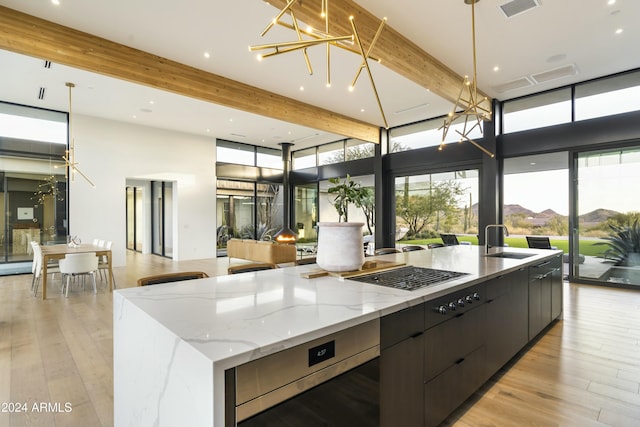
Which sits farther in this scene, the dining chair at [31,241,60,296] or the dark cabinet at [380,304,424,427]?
the dining chair at [31,241,60,296]

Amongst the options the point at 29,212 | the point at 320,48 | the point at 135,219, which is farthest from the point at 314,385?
the point at 135,219

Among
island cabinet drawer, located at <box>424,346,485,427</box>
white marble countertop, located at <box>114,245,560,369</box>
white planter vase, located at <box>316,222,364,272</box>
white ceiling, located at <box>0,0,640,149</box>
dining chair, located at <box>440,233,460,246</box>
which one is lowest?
island cabinet drawer, located at <box>424,346,485,427</box>

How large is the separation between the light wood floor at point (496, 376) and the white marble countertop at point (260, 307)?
0.93m

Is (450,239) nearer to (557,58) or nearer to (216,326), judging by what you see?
(557,58)

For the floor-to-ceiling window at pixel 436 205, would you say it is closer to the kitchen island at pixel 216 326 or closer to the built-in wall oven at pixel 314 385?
the kitchen island at pixel 216 326

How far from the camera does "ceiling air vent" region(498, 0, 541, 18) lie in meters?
3.57

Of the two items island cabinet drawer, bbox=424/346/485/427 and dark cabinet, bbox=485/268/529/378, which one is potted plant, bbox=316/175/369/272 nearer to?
island cabinet drawer, bbox=424/346/485/427

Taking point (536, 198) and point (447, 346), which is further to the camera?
point (536, 198)

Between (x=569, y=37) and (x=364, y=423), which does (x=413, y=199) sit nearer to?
(x=569, y=37)

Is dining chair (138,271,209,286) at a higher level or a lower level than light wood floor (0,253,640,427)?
higher

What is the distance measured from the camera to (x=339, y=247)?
6.60ft

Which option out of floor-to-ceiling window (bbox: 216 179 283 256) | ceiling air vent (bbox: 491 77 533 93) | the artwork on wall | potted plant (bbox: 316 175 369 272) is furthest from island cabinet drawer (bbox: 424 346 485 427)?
floor-to-ceiling window (bbox: 216 179 283 256)

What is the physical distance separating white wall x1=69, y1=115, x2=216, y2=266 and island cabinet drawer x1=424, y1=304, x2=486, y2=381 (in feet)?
27.8

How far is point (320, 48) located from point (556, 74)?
13.5ft
